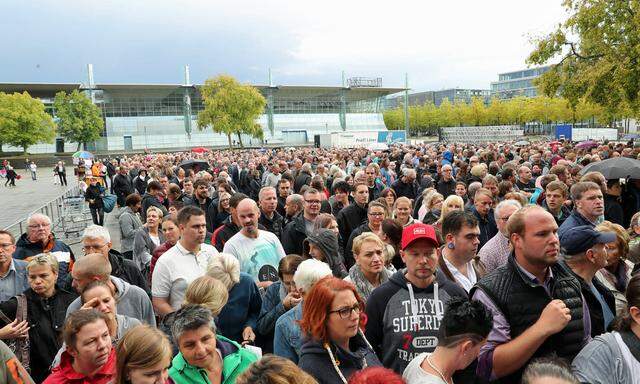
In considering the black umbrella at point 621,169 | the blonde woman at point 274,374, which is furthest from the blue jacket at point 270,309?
the black umbrella at point 621,169

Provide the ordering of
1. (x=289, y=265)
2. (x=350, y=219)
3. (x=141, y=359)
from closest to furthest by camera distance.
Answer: (x=141, y=359) → (x=289, y=265) → (x=350, y=219)

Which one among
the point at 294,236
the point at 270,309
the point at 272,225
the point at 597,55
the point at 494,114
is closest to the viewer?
the point at 270,309

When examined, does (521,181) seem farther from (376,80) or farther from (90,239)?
(376,80)

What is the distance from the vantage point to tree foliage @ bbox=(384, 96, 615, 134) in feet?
230

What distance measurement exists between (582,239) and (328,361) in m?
2.01

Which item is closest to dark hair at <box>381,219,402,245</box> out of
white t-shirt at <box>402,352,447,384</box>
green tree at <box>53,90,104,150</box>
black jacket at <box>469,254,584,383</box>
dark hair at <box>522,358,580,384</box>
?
black jacket at <box>469,254,584,383</box>

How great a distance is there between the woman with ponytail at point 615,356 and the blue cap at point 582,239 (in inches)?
28.7

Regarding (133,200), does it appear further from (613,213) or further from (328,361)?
(613,213)

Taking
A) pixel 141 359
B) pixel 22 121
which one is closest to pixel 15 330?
pixel 141 359

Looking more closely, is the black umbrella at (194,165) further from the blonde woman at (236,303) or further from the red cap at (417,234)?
the red cap at (417,234)

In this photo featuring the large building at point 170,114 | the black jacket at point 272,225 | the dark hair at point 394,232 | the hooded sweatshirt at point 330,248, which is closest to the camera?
the hooded sweatshirt at point 330,248

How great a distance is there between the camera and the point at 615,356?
243 cm

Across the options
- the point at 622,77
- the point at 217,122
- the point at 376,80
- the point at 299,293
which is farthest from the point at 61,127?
the point at 299,293

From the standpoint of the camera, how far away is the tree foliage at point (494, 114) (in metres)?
70.0
